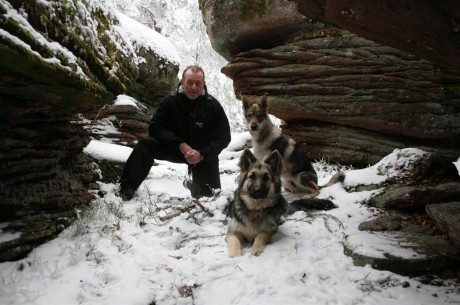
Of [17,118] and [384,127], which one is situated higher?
[384,127]

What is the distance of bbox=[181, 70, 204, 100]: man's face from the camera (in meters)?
5.73

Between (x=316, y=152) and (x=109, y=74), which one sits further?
(x=316, y=152)

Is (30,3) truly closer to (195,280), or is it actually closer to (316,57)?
(195,280)

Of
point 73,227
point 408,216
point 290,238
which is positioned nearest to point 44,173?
point 73,227

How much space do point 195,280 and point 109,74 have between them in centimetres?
248

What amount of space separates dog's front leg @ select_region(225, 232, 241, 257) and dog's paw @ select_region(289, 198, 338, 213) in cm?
138

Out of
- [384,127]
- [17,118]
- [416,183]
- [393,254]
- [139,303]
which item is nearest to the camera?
[139,303]

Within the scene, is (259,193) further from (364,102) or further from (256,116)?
(364,102)

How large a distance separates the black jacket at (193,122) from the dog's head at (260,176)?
1.45 m

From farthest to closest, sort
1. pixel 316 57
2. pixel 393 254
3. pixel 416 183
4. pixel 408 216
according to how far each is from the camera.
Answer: pixel 316 57, pixel 416 183, pixel 408 216, pixel 393 254

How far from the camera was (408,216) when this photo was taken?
160 inches

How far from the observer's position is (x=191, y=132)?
19.5 ft

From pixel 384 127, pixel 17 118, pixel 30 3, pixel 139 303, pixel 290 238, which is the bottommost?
pixel 139 303

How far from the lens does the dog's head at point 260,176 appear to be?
159 inches
